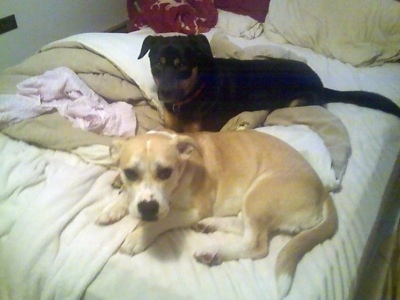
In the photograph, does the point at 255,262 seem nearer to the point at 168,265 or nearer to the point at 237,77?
the point at 168,265

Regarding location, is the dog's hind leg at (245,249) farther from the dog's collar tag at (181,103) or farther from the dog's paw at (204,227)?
the dog's collar tag at (181,103)

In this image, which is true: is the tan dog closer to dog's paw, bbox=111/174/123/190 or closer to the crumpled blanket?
dog's paw, bbox=111/174/123/190

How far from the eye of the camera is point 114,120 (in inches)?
74.0

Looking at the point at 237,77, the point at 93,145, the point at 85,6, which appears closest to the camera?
the point at 93,145

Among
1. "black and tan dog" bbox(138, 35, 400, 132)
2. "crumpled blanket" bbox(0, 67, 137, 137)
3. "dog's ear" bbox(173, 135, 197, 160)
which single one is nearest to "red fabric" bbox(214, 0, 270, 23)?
"black and tan dog" bbox(138, 35, 400, 132)

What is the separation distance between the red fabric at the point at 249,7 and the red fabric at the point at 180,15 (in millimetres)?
122

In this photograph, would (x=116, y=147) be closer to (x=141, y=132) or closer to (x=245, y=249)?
(x=141, y=132)

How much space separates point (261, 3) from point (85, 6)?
157 cm

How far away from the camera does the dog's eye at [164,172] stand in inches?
51.6

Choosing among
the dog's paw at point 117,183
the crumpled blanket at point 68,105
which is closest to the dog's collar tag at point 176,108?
the crumpled blanket at point 68,105

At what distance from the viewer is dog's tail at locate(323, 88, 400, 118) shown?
2090 mm

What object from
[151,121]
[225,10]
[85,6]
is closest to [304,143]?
[151,121]

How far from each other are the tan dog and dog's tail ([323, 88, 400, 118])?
2.46 feet

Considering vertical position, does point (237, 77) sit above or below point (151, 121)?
above
